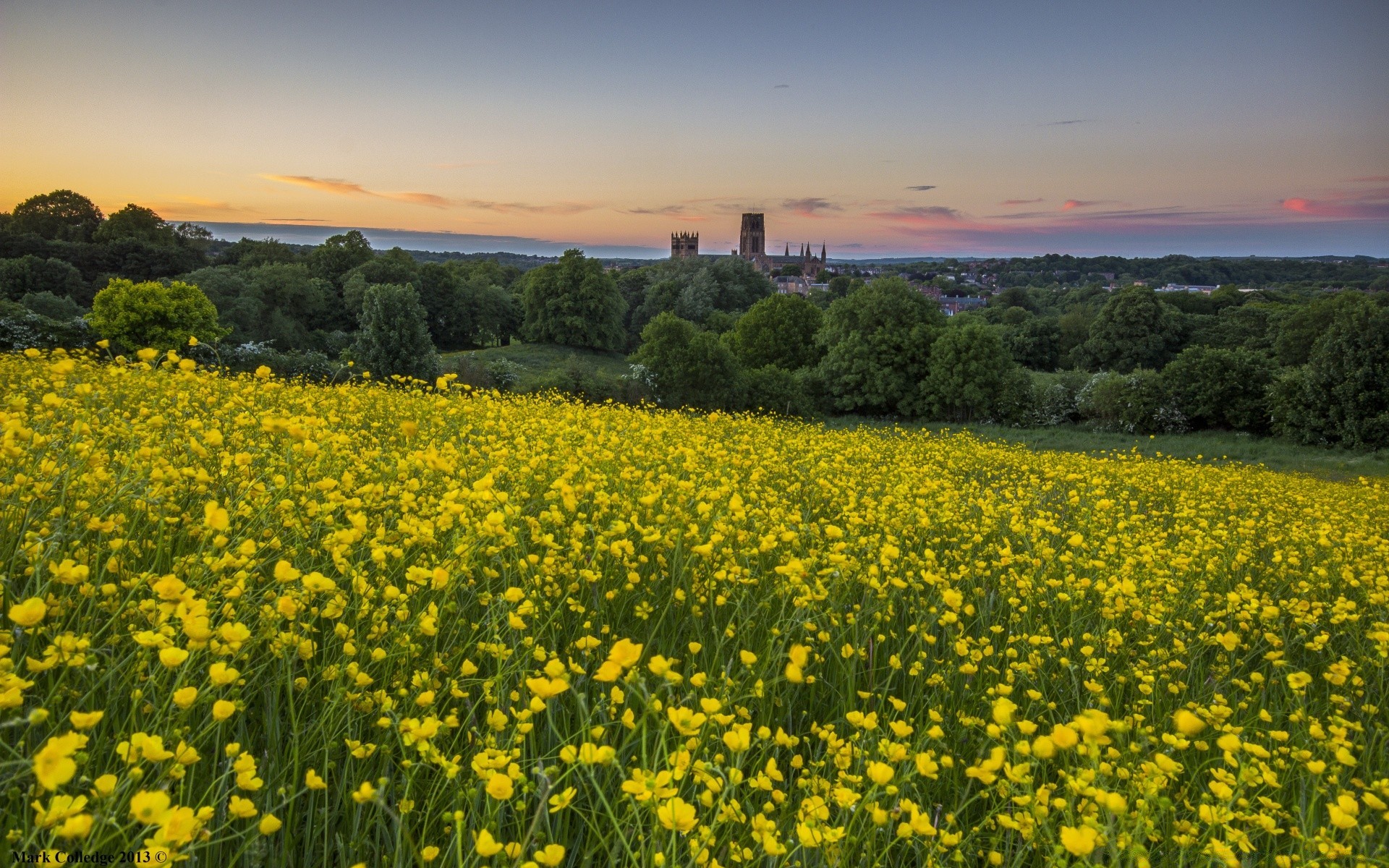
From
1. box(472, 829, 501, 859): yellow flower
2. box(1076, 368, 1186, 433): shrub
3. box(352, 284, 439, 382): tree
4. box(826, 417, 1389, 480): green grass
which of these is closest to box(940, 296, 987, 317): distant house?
box(1076, 368, 1186, 433): shrub

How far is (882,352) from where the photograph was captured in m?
38.4

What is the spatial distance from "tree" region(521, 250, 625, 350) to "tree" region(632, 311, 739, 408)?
34074 millimetres

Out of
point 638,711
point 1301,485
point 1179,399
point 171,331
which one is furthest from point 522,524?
point 1179,399

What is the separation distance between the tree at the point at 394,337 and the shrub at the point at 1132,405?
35040 mm

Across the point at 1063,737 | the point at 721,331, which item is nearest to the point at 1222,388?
the point at 1063,737

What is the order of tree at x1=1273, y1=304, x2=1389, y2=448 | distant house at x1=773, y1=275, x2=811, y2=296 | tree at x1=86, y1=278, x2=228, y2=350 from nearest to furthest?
tree at x1=86, y1=278, x2=228, y2=350
tree at x1=1273, y1=304, x2=1389, y2=448
distant house at x1=773, y1=275, x2=811, y2=296

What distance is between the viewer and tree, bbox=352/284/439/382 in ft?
128

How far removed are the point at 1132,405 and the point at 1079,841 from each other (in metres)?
38.2

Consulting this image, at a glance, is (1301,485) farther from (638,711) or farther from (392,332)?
(392,332)

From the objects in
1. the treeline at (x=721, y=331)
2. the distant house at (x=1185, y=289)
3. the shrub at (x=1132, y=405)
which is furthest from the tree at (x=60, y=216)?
the distant house at (x=1185, y=289)

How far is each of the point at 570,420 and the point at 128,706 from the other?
17.4 feet

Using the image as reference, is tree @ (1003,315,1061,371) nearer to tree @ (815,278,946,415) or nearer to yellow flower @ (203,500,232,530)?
tree @ (815,278,946,415)

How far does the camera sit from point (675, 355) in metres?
33.6

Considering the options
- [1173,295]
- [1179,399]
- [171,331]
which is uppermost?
[1173,295]
